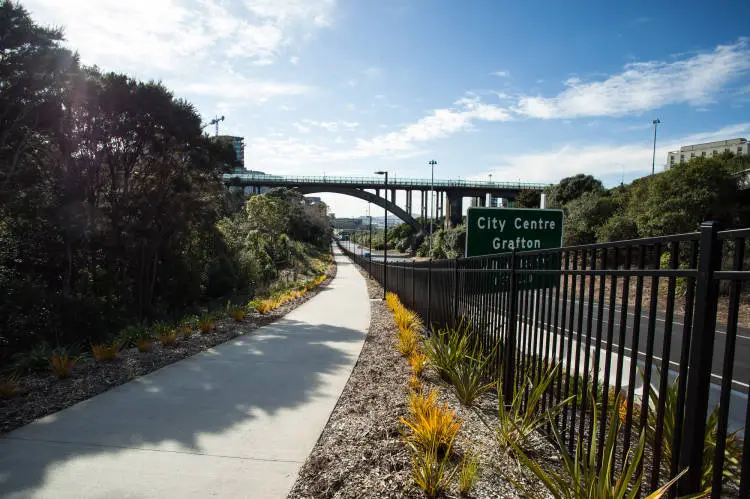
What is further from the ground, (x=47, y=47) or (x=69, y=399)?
(x=47, y=47)

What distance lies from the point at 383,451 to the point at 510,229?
18.6 feet

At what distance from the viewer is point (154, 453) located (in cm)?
359

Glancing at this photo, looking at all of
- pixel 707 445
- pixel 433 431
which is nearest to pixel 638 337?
pixel 707 445

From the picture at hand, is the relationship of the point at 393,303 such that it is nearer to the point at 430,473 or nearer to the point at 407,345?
the point at 407,345

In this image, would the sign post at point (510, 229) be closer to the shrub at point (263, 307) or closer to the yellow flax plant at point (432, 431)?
the yellow flax plant at point (432, 431)

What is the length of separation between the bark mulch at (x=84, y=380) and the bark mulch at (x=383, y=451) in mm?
2909

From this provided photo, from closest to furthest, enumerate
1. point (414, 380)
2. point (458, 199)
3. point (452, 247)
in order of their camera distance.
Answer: point (414, 380), point (452, 247), point (458, 199)

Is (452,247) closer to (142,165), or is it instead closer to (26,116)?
(142,165)

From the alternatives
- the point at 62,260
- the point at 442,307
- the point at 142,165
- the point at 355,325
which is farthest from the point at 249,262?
the point at 442,307

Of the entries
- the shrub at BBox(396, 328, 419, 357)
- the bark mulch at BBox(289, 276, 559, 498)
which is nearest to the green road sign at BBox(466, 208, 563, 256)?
the shrub at BBox(396, 328, 419, 357)

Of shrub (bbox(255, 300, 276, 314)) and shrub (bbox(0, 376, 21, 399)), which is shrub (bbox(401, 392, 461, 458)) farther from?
shrub (bbox(255, 300, 276, 314))

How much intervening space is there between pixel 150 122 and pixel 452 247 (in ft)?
124

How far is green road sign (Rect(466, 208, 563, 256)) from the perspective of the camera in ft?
26.2

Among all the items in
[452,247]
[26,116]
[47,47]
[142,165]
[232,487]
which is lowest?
[452,247]
